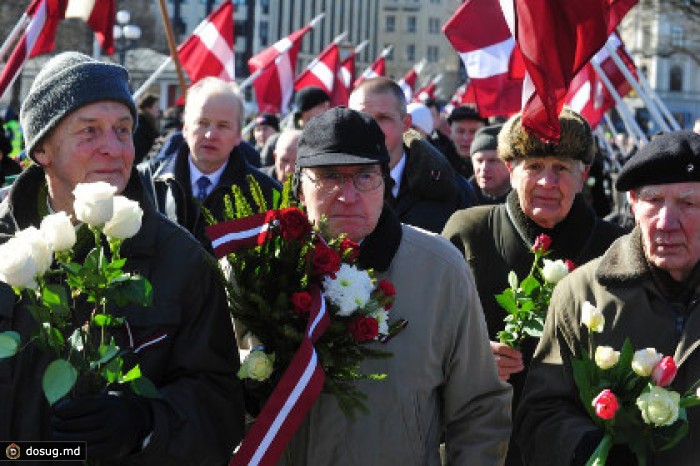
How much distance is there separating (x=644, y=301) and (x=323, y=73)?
44.5 feet

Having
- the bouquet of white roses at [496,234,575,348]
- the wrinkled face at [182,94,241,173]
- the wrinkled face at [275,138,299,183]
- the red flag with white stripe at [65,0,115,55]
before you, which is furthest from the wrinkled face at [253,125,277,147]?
the bouquet of white roses at [496,234,575,348]

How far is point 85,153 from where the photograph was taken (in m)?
3.69

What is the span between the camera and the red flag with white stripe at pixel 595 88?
41.4ft

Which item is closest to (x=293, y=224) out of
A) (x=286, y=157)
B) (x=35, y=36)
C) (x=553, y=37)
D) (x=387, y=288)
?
(x=387, y=288)

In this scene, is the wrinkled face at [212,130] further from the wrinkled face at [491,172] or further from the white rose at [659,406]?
the white rose at [659,406]

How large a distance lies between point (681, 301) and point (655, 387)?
1.71ft

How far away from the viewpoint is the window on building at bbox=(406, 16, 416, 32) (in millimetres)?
138750

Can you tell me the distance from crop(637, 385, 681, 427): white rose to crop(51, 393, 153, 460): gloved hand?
1.40 metres

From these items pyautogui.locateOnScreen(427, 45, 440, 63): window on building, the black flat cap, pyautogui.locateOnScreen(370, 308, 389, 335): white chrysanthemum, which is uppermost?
the black flat cap

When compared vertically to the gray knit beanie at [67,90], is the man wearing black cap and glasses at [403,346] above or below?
below

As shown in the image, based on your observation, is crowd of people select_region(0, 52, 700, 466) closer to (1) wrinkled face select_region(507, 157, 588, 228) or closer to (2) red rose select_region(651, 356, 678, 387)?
(2) red rose select_region(651, 356, 678, 387)

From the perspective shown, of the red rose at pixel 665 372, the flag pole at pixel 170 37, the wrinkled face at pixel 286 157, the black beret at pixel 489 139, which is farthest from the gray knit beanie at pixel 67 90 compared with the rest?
the flag pole at pixel 170 37

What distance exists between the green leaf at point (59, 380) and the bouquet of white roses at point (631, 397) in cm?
144

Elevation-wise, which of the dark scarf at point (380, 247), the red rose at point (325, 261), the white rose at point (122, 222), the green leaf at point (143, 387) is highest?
the white rose at point (122, 222)
